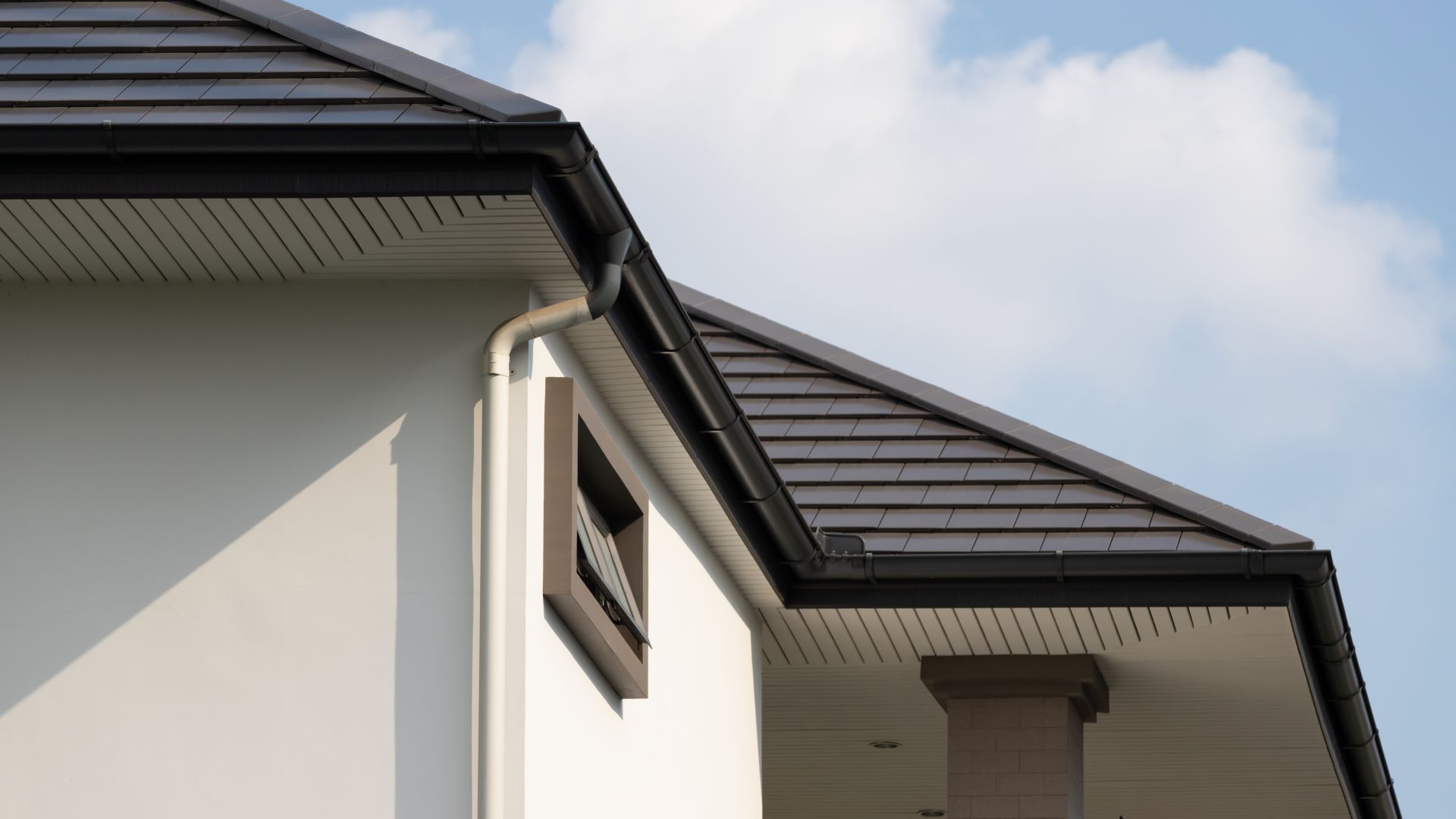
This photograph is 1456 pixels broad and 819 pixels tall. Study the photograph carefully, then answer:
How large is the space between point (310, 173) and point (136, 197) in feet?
1.76

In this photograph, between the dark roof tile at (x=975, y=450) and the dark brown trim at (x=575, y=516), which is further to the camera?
the dark roof tile at (x=975, y=450)

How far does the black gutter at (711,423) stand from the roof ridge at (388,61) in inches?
7.0

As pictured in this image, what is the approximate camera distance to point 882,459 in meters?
11.4

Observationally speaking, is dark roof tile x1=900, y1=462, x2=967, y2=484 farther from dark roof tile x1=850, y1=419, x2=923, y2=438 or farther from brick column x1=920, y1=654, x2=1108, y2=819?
brick column x1=920, y1=654, x2=1108, y2=819

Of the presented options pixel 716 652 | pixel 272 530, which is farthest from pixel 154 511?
pixel 716 652

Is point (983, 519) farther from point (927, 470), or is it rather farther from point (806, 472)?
point (806, 472)

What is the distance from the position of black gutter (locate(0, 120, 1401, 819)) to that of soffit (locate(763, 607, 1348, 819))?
9.1 inches

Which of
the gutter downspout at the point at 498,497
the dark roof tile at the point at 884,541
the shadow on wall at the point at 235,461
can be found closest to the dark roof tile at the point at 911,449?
the dark roof tile at the point at 884,541

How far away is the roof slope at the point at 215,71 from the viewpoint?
642cm

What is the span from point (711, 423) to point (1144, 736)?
443cm

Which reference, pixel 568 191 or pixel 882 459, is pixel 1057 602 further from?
pixel 568 191

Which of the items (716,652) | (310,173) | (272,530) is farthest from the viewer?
(716,652)

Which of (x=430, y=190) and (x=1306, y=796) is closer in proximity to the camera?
(x=430, y=190)

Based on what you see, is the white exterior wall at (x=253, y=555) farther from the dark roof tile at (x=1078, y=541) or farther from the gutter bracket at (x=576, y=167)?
the dark roof tile at (x=1078, y=541)
